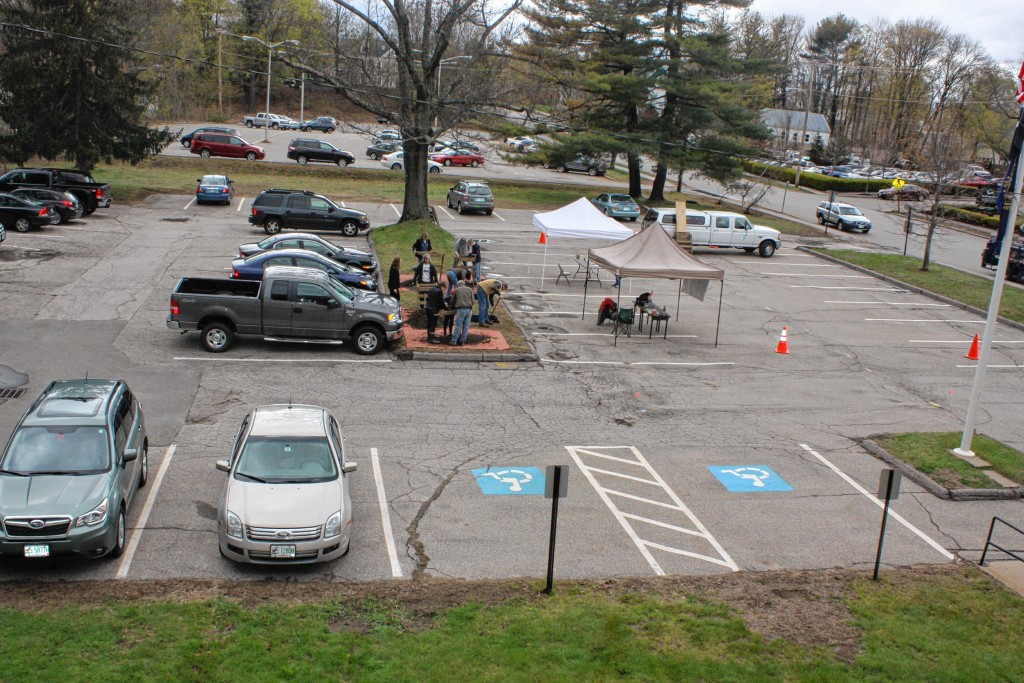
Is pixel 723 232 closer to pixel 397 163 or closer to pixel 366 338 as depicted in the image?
pixel 366 338

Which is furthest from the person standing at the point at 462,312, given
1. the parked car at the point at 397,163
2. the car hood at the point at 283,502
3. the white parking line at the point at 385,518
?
the parked car at the point at 397,163

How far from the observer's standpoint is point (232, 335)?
1877 centimetres

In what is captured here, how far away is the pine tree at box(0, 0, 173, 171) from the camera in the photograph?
124ft

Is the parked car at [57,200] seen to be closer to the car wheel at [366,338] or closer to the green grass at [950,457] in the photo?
the car wheel at [366,338]

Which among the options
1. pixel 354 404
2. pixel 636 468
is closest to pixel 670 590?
pixel 636 468

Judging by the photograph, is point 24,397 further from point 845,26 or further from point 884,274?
point 845,26

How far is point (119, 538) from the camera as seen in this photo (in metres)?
10.4

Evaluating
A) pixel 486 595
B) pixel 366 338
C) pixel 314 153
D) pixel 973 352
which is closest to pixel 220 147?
pixel 314 153

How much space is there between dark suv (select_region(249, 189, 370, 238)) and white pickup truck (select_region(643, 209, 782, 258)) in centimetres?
1194

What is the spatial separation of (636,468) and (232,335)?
30.9 feet

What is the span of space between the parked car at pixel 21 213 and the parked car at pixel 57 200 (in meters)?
1.06

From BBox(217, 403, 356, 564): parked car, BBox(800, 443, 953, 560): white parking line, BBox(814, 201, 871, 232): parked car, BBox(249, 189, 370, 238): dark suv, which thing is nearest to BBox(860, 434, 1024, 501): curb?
BBox(800, 443, 953, 560): white parking line

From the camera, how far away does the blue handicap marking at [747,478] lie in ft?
45.3

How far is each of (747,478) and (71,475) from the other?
9.81 m
